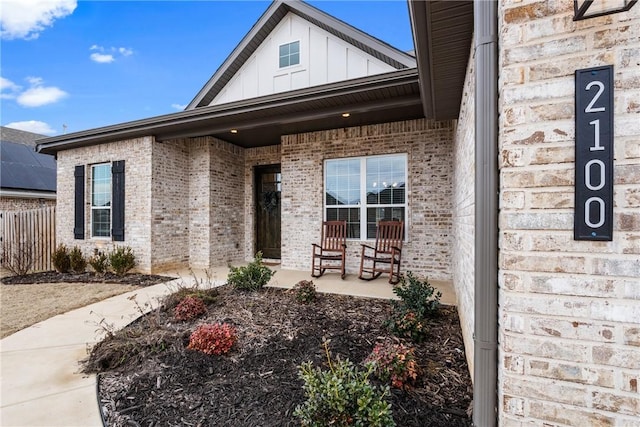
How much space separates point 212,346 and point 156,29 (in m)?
8.56

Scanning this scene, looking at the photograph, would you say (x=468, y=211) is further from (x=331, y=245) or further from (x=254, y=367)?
(x=331, y=245)

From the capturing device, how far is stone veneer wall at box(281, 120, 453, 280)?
17.2 feet

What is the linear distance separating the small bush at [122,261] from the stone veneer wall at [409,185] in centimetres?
312

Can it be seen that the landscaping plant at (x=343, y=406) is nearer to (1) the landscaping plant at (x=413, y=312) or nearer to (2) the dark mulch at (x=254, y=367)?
(2) the dark mulch at (x=254, y=367)

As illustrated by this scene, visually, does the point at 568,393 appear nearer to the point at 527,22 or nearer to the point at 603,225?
the point at 603,225

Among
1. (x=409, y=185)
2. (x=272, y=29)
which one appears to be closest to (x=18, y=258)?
(x=272, y=29)

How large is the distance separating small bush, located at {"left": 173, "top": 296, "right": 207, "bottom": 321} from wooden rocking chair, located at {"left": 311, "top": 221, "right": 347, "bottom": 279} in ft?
8.16

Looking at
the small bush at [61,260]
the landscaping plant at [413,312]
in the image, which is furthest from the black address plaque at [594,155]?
the small bush at [61,260]

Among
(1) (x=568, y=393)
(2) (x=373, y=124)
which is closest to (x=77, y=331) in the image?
(1) (x=568, y=393)

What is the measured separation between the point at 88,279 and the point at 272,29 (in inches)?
280

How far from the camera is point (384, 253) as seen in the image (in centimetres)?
531

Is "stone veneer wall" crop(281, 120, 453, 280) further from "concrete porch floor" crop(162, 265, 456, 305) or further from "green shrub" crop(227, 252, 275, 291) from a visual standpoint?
"green shrub" crop(227, 252, 275, 291)

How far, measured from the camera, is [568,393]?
1205 millimetres

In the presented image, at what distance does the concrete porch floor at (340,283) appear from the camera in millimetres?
4391
